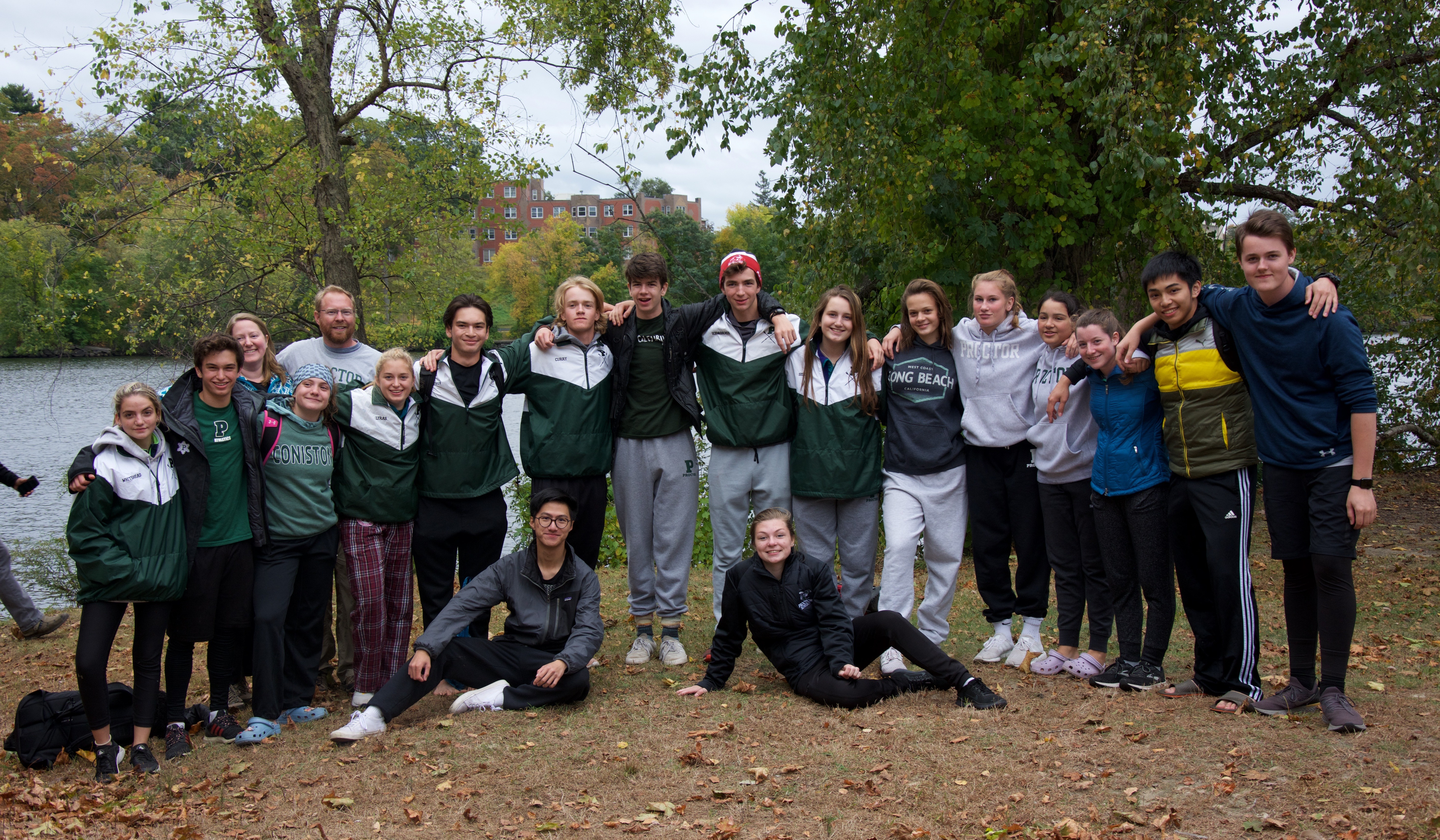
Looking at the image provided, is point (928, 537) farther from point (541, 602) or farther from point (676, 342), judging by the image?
point (541, 602)

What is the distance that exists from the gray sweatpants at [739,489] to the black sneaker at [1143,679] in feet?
6.39

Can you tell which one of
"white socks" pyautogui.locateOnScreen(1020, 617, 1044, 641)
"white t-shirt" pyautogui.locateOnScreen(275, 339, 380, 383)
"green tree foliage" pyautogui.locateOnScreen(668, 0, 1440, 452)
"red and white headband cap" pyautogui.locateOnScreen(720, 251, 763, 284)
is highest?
"green tree foliage" pyautogui.locateOnScreen(668, 0, 1440, 452)

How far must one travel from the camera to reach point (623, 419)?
547cm

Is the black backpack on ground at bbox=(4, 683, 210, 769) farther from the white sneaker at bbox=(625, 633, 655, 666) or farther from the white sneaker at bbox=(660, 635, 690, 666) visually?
the white sneaker at bbox=(660, 635, 690, 666)

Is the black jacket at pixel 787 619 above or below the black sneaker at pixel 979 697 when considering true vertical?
above

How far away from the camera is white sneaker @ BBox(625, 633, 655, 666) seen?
18.7 ft

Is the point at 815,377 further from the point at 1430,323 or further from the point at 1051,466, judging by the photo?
the point at 1430,323

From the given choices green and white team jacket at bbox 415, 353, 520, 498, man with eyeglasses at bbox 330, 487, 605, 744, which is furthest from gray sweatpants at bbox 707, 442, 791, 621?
green and white team jacket at bbox 415, 353, 520, 498

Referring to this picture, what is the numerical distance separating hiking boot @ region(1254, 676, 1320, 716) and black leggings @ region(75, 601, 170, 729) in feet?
16.5

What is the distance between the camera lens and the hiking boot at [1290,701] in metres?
4.36

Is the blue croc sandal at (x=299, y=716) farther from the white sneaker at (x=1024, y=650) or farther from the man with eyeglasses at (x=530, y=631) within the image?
the white sneaker at (x=1024, y=650)

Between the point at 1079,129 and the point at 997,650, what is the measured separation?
681 centimetres

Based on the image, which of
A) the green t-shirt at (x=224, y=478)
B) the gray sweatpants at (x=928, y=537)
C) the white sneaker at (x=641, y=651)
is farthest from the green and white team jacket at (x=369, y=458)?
the gray sweatpants at (x=928, y=537)

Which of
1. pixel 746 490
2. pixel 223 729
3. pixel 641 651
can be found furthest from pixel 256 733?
pixel 746 490
